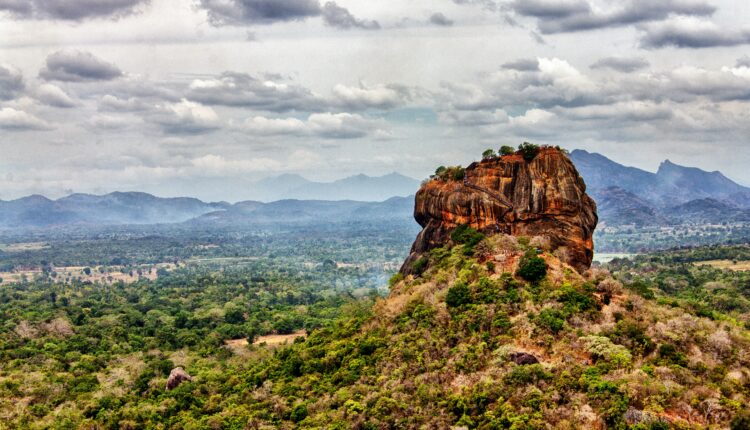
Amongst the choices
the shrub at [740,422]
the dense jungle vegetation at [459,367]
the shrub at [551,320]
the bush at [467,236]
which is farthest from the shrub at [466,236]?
the shrub at [740,422]

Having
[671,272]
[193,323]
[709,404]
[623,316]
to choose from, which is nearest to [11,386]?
[193,323]

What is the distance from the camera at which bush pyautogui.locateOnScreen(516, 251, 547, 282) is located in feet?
124

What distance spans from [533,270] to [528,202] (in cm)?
814

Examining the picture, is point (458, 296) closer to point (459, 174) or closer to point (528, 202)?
point (528, 202)

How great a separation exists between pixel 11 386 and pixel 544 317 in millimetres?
40739

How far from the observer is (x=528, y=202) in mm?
44594

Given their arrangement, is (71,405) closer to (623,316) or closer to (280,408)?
(280,408)

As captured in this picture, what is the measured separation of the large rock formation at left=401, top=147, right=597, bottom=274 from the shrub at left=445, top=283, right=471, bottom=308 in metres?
8.00

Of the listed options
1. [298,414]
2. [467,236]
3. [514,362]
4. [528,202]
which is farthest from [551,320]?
[298,414]

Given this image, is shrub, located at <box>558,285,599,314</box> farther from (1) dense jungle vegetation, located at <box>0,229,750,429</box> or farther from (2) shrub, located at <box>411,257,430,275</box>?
(2) shrub, located at <box>411,257,430,275</box>

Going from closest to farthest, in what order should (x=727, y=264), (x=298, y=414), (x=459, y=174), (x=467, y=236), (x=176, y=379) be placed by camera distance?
1. (x=298, y=414)
2. (x=467, y=236)
3. (x=176, y=379)
4. (x=459, y=174)
5. (x=727, y=264)

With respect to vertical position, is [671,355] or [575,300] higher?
[575,300]

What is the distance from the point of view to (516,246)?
1636 inches

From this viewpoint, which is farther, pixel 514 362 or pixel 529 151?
pixel 529 151
